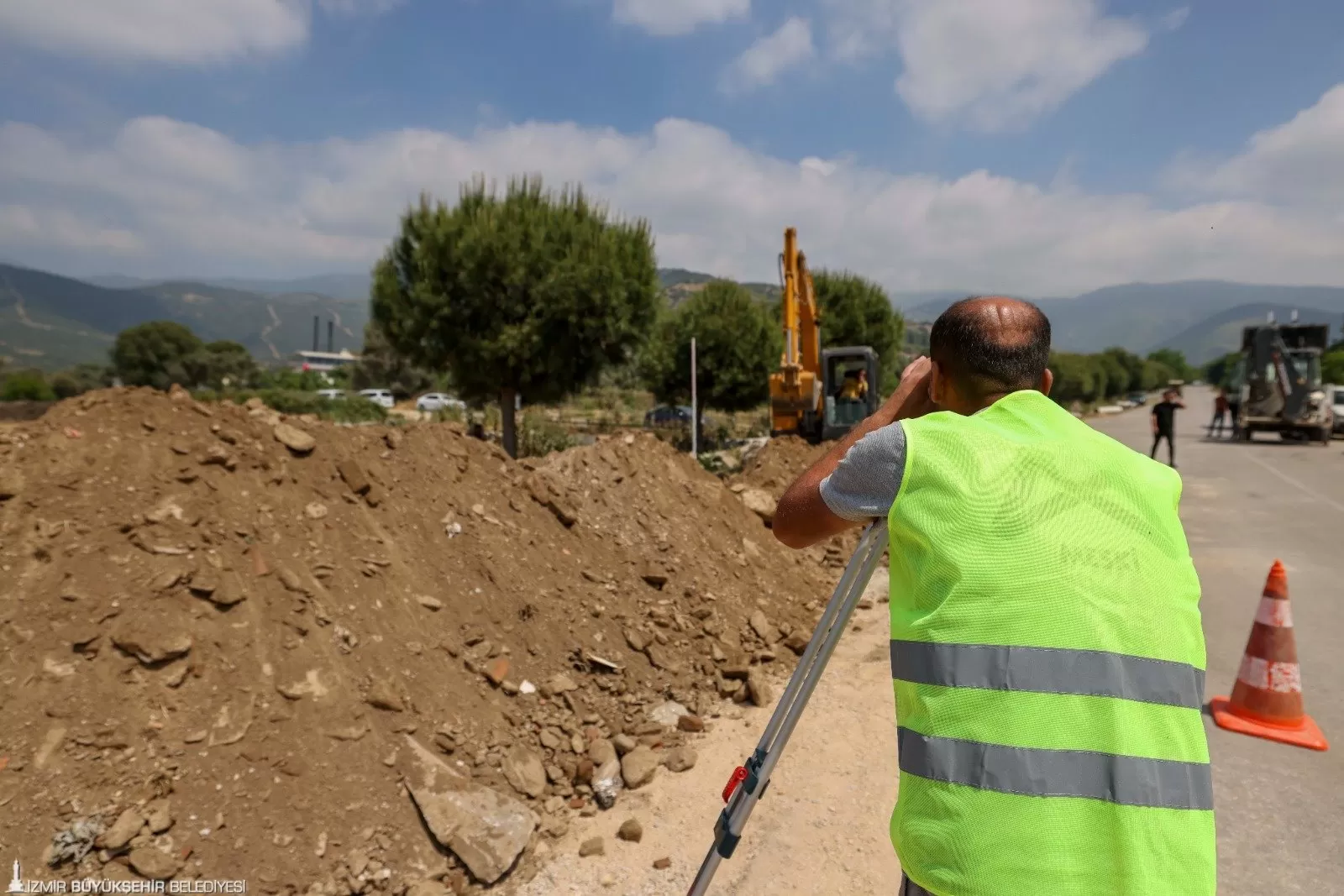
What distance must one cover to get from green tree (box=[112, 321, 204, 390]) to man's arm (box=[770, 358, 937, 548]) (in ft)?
189

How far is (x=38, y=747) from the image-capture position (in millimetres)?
2982

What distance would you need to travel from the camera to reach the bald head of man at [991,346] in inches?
54.2

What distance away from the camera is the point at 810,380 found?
13.2 m

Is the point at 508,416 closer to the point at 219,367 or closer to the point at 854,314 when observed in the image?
the point at 854,314

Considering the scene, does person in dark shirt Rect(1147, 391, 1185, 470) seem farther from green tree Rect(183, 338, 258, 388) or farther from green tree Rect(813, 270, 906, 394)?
green tree Rect(183, 338, 258, 388)

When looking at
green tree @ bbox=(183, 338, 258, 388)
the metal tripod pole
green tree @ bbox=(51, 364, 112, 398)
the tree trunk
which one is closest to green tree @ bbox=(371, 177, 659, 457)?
the tree trunk

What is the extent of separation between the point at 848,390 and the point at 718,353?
10.8 m

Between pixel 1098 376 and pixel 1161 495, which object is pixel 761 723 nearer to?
pixel 1161 495

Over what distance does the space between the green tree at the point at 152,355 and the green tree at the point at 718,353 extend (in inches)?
1575

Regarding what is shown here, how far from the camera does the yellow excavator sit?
43.7 feet

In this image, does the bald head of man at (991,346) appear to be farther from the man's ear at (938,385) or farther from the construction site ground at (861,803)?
the construction site ground at (861,803)

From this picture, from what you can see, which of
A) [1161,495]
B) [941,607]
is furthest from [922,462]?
[1161,495]

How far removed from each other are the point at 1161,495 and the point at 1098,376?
265 feet

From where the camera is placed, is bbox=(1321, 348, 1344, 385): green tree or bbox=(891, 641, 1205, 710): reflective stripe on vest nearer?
bbox=(891, 641, 1205, 710): reflective stripe on vest
